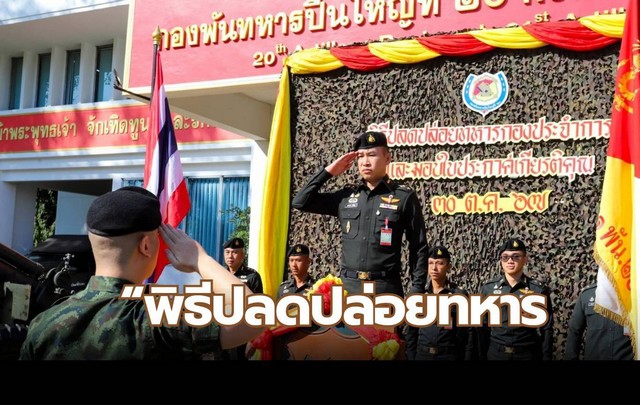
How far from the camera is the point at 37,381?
1.10 metres

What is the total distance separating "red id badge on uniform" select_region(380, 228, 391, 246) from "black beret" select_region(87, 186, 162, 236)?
2357 millimetres

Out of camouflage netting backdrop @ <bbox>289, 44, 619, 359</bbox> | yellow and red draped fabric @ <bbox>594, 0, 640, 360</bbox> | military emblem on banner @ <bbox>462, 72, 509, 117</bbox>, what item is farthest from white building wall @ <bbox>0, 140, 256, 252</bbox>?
yellow and red draped fabric @ <bbox>594, 0, 640, 360</bbox>

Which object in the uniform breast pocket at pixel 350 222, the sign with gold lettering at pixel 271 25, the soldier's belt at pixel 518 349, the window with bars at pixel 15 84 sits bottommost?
the soldier's belt at pixel 518 349

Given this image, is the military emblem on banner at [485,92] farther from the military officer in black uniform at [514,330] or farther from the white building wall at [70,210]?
the white building wall at [70,210]

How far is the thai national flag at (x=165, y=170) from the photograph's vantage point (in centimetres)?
482

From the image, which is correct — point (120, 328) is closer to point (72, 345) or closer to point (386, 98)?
point (72, 345)

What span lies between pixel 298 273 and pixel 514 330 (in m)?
1.61

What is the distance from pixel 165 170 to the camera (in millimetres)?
4977

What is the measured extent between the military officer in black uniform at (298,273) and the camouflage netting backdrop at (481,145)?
0.48m

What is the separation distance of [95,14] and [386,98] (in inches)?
286

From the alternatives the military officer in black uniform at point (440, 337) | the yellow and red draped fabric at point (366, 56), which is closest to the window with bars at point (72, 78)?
the yellow and red draped fabric at point (366, 56)

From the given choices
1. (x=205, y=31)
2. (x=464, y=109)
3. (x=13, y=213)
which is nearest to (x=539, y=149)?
(x=464, y=109)

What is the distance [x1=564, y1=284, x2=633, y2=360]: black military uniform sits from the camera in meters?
4.05

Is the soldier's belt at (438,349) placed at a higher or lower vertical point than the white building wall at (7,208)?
lower
